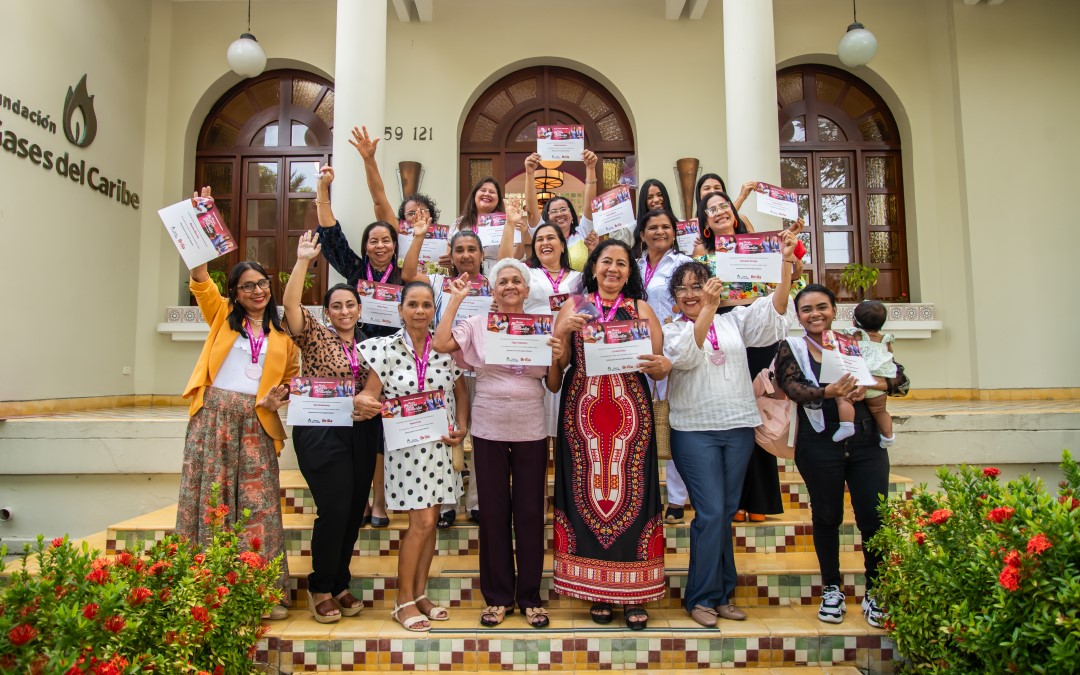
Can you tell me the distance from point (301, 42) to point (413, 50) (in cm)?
148

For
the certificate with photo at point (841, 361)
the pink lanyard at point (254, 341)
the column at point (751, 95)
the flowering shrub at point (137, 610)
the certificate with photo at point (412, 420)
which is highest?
the column at point (751, 95)

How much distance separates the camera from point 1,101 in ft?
19.7

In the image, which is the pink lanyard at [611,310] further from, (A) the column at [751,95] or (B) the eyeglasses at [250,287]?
(A) the column at [751,95]

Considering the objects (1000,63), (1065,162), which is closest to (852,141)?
(1000,63)

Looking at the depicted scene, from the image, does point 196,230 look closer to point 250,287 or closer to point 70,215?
point 250,287

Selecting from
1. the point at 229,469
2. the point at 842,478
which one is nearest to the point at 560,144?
the point at 842,478

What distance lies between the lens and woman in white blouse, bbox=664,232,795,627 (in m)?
3.21

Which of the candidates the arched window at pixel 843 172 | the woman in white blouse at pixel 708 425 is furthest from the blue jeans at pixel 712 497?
the arched window at pixel 843 172

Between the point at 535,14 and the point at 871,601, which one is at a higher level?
the point at 535,14

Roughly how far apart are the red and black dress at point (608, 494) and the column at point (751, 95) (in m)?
2.90

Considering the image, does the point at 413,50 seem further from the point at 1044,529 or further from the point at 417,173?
the point at 1044,529

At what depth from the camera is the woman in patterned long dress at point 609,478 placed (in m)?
3.18

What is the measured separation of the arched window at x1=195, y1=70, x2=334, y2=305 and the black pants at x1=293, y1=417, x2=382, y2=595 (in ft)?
18.2

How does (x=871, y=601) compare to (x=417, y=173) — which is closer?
(x=871, y=601)
